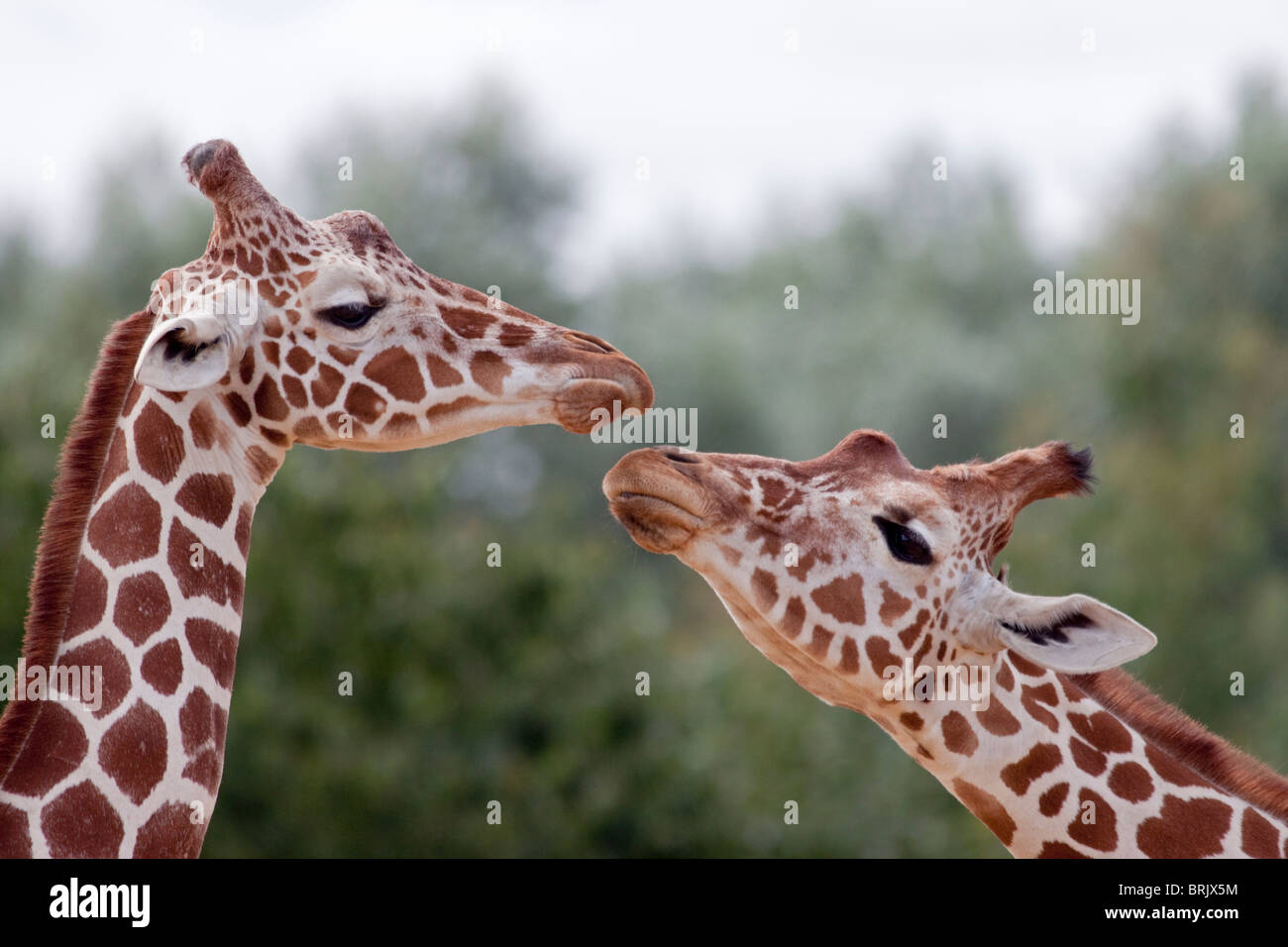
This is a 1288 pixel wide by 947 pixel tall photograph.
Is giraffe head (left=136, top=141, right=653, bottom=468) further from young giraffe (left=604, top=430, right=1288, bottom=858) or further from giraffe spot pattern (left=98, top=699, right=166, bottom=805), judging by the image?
giraffe spot pattern (left=98, top=699, right=166, bottom=805)

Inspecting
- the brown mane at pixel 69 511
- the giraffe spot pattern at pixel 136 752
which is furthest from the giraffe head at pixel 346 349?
the giraffe spot pattern at pixel 136 752

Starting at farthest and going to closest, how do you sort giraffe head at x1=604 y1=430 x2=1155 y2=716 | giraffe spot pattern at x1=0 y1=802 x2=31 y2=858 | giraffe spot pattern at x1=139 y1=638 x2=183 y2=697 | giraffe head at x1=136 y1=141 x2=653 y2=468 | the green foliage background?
the green foliage background → giraffe head at x1=604 y1=430 x2=1155 y2=716 → giraffe head at x1=136 y1=141 x2=653 y2=468 → giraffe spot pattern at x1=139 y1=638 x2=183 y2=697 → giraffe spot pattern at x1=0 y1=802 x2=31 y2=858

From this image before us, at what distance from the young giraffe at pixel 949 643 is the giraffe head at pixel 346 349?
446 millimetres

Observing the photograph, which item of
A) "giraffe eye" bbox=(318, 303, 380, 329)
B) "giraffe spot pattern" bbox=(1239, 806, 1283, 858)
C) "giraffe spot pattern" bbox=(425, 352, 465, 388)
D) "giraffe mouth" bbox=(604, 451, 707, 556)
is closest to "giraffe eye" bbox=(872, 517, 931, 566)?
"giraffe mouth" bbox=(604, 451, 707, 556)

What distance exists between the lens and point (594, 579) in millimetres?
24266

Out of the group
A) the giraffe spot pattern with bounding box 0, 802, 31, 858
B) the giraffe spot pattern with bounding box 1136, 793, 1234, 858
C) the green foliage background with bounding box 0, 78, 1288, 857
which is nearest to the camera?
the giraffe spot pattern with bounding box 0, 802, 31, 858

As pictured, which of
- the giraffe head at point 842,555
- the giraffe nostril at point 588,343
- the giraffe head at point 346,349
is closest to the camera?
the giraffe head at point 346,349

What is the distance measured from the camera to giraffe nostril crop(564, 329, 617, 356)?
5641mm

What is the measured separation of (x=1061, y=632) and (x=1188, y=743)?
91cm

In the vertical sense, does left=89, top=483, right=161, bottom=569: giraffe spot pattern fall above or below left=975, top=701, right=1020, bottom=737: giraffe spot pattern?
above

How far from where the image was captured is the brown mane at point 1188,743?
565 centimetres

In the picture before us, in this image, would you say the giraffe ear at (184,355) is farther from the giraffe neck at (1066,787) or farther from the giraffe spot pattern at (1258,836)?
the giraffe spot pattern at (1258,836)

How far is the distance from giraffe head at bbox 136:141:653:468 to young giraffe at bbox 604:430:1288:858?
1.46 feet
